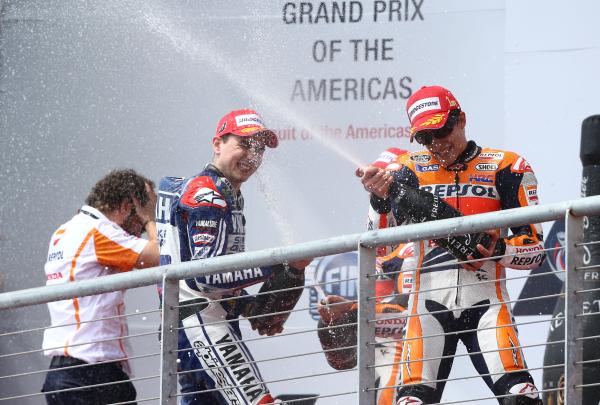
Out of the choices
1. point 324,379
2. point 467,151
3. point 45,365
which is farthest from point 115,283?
point 45,365

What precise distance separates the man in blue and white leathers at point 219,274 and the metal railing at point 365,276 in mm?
391

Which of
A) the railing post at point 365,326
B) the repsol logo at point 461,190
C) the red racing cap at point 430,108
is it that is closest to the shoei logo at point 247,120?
the red racing cap at point 430,108

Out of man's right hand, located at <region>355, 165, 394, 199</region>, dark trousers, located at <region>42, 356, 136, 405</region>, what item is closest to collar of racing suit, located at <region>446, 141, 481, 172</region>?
man's right hand, located at <region>355, 165, 394, 199</region>

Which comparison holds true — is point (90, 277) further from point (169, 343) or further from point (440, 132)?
point (440, 132)

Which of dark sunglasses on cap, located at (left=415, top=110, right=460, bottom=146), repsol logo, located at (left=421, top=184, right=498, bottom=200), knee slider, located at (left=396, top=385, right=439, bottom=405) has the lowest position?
knee slider, located at (left=396, top=385, right=439, bottom=405)

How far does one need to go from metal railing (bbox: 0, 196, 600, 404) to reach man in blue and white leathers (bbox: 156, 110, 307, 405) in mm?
391

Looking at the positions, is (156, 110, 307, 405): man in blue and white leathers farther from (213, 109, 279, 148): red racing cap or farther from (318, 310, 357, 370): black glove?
(318, 310, 357, 370): black glove

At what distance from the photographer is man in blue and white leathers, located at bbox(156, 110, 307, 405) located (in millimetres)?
4715

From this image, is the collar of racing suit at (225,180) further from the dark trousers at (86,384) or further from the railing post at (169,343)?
the dark trousers at (86,384)

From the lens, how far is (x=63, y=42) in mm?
7438

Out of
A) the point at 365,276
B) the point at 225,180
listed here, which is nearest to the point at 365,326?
the point at 365,276

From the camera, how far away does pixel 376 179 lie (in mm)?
4480

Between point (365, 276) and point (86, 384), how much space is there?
2.19 meters

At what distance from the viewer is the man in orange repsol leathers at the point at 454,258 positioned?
4.42 m
